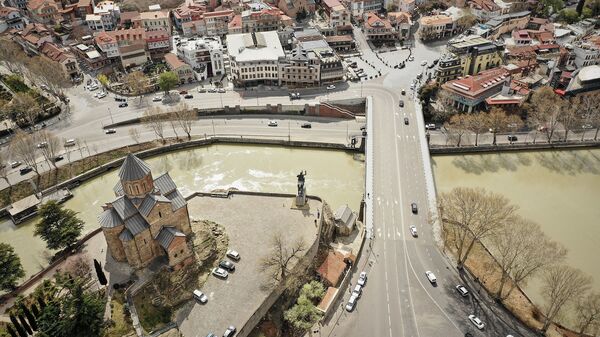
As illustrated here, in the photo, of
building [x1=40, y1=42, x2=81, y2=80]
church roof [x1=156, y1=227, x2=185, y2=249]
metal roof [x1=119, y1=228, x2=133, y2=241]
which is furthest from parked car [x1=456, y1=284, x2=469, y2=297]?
building [x1=40, y1=42, x2=81, y2=80]

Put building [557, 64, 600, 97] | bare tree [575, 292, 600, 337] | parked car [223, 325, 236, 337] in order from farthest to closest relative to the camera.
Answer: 1. building [557, 64, 600, 97]
2. bare tree [575, 292, 600, 337]
3. parked car [223, 325, 236, 337]

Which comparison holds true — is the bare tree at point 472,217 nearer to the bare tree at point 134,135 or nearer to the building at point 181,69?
the bare tree at point 134,135

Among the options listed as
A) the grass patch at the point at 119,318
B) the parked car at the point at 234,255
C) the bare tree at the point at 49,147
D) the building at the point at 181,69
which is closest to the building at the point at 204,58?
the building at the point at 181,69

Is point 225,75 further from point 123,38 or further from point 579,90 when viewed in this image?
→ point 579,90

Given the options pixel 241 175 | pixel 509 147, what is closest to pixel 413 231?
pixel 241 175

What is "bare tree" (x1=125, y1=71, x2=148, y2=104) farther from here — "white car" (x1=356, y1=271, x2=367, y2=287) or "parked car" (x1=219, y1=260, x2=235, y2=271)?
"white car" (x1=356, y1=271, x2=367, y2=287)

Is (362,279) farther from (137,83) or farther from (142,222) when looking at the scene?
(137,83)
